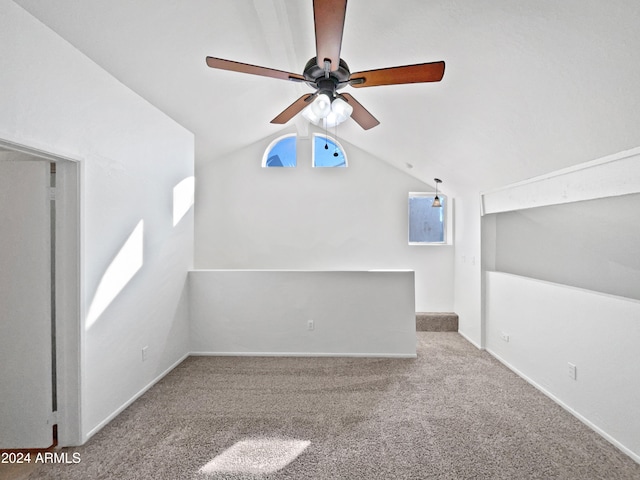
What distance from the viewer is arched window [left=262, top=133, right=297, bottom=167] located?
5.47 metres

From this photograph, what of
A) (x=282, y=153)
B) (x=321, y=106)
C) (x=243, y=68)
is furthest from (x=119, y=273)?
(x=282, y=153)

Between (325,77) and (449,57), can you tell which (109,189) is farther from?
(449,57)

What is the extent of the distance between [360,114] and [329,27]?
96 cm

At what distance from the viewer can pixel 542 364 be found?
2.94 metres

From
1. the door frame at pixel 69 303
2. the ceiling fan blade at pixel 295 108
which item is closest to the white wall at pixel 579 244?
the ceiling fan blade at pixel 295 108

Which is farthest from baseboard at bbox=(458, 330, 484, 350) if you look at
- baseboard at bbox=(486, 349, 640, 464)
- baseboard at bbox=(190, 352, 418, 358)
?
baseboard at bbox=(190, 352, 418, 358)

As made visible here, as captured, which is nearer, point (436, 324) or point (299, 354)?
point (299, 354)

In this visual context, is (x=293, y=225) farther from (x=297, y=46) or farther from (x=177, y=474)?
(x=177, y=474)

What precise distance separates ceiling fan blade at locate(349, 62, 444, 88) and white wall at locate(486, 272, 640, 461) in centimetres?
198

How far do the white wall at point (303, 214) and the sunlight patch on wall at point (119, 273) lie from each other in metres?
2.61

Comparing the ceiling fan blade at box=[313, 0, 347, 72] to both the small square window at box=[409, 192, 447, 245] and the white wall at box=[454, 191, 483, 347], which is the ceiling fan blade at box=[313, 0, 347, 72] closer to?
the white wall at box=[454, 191, 483, 347]

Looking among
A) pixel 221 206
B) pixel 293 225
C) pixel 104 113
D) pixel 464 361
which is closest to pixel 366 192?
pixel 293 225

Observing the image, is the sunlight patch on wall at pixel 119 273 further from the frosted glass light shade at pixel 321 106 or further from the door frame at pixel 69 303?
the frosted glass light shade at pixel 321 106

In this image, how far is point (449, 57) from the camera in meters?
2.16
